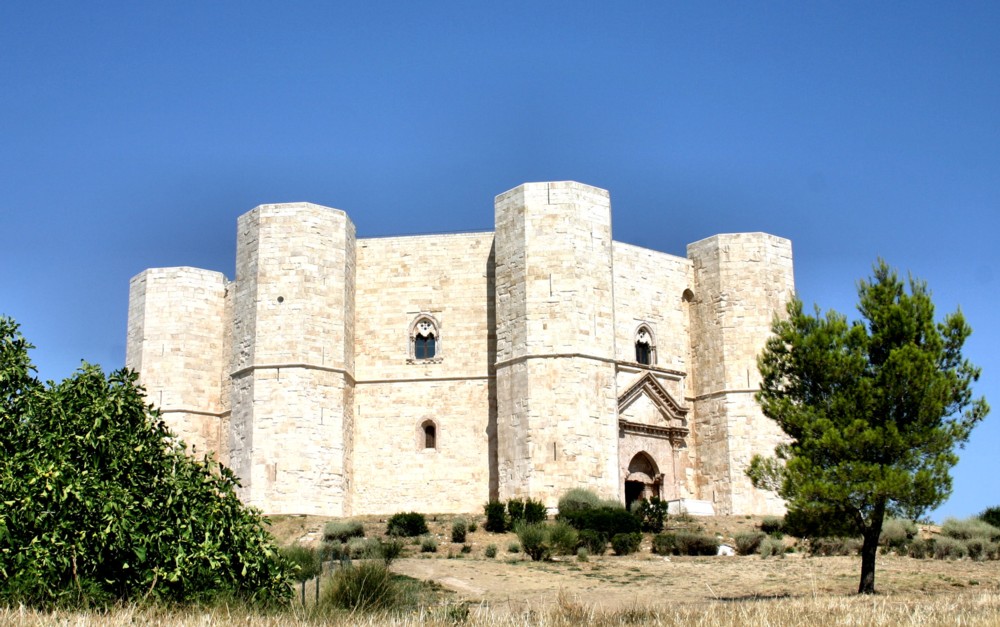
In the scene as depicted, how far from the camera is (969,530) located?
2419 centimetres

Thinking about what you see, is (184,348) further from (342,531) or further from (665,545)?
(665,545)

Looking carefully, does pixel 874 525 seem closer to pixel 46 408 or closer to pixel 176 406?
pixel 46 408

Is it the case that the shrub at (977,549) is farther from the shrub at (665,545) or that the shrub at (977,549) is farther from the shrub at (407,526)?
the shrub at (407,526)

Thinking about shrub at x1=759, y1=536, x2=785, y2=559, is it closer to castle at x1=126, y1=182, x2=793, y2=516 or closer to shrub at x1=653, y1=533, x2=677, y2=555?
shrub at x1=653, y1=533, x2=677, y2=555

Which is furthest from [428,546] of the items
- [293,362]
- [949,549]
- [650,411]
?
[949,549]

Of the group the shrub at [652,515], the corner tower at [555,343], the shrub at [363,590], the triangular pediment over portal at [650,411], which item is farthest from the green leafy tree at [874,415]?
the triangular pediment over portal at [650,411]

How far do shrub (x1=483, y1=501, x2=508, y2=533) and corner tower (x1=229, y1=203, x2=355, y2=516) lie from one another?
446cm

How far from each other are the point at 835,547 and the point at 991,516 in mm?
7409

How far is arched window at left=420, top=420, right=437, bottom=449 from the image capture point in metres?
28.5

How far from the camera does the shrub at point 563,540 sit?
2077cm

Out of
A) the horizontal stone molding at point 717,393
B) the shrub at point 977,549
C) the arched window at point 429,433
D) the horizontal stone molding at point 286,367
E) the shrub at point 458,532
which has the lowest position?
the shrub at point 977,549

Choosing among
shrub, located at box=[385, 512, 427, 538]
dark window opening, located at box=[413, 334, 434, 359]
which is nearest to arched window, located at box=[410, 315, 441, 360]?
dark window opening, located at box=[413, 334, 434, 359]

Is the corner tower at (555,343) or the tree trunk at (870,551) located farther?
the corner tower at (555,343)

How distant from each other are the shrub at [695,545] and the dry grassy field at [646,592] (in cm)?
63
